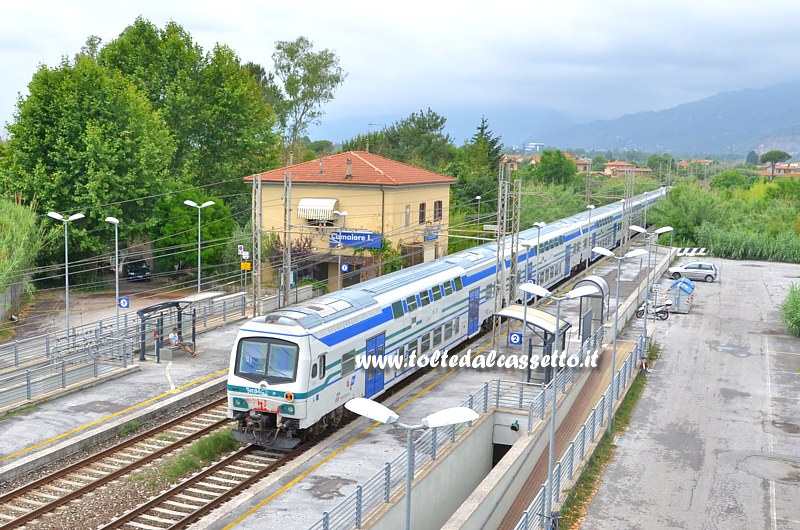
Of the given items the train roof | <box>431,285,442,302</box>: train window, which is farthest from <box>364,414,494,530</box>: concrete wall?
<box>431,285,442,302</box>: train window

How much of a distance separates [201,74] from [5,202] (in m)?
19.4

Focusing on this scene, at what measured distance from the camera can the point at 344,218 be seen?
45500mm

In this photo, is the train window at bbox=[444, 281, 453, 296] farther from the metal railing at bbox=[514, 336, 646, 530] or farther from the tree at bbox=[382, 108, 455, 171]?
the tree at bbox=[382, 108, 455, 171]

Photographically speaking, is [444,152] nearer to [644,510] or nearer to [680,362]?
[680,362]

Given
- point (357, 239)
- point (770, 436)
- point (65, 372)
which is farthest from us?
point (357, 239)

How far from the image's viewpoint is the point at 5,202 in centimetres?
3850

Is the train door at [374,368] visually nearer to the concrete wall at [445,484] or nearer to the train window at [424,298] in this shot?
Answer: the train window at [424,298]

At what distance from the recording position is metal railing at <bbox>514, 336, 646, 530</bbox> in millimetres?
15664

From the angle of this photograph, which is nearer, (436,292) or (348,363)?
(348,363)

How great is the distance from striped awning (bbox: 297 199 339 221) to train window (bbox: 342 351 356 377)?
24.6m

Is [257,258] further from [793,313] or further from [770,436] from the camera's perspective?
[793,313]

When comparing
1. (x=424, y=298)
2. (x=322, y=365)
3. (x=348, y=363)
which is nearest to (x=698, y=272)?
(x=424, y=298)

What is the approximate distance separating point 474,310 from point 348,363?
35.3 feet

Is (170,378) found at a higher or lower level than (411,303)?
lower
